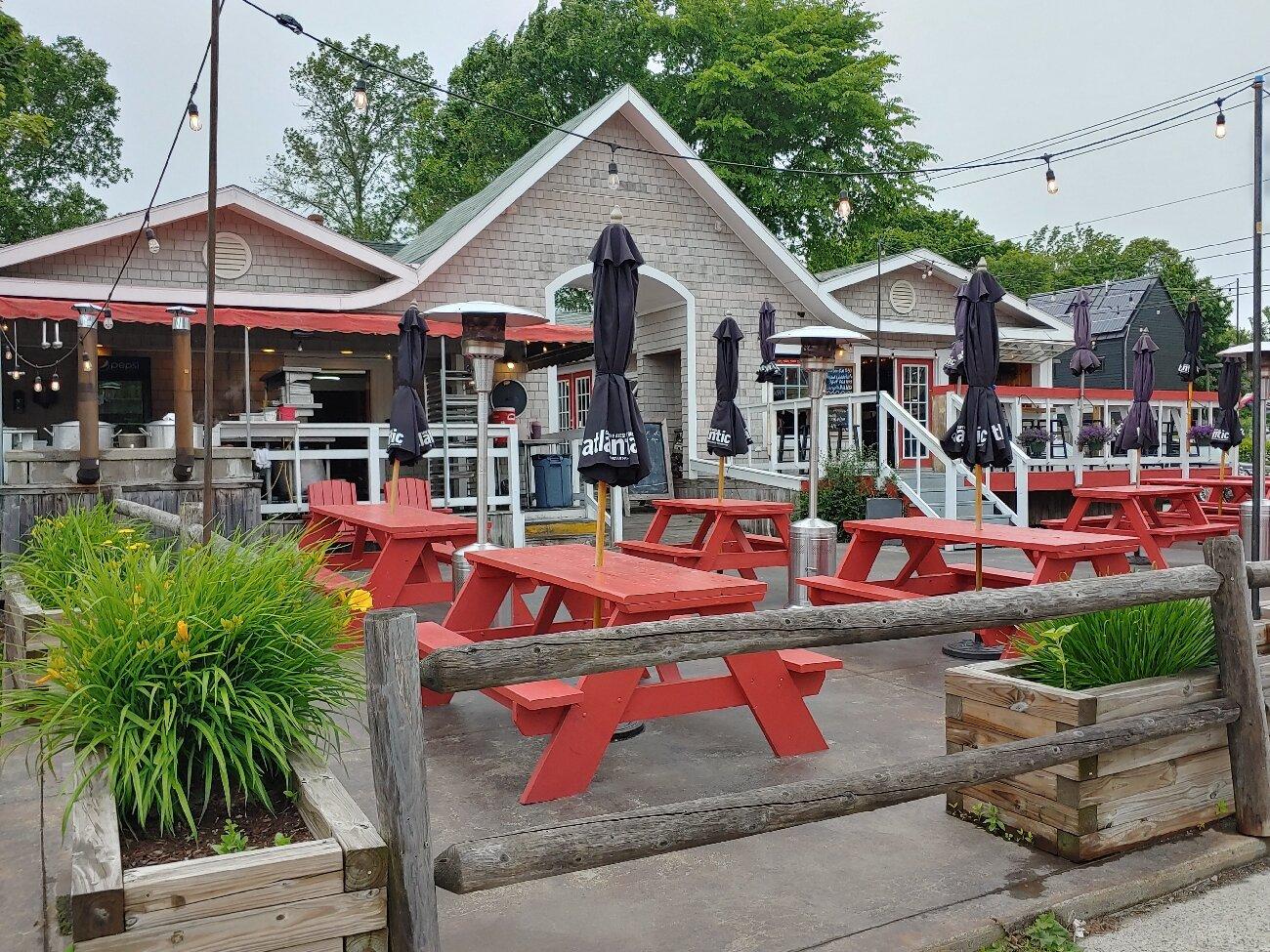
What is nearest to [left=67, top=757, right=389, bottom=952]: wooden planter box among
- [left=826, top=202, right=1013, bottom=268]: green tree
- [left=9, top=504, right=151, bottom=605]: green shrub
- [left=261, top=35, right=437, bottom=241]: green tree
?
[left=9, top=504, right=151, bottom=605]: green shrub

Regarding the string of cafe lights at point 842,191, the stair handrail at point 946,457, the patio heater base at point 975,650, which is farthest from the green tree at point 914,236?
the patio heater base at point 975,650

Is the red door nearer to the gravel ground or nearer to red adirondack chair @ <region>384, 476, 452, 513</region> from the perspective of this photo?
red adirondack chair @ <region>384, 476, 452, 513</region>

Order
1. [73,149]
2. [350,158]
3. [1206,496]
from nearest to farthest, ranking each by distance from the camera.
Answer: [1206,496] < [73,149] < [350,158]

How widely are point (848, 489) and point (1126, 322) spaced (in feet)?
74.7

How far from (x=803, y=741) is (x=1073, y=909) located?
166 centimetres

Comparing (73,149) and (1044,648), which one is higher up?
(73,149)

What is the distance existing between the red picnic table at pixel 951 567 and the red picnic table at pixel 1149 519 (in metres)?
2.41

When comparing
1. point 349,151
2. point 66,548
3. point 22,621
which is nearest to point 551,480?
point 66,548

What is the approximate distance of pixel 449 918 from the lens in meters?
3.12

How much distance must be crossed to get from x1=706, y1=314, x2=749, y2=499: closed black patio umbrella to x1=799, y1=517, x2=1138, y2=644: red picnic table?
1.95 metres

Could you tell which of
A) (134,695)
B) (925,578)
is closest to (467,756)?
(134,695)

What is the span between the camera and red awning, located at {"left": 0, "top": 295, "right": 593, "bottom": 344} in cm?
1153

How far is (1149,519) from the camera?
473 inches

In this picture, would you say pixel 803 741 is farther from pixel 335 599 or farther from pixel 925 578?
pixel 925 578
